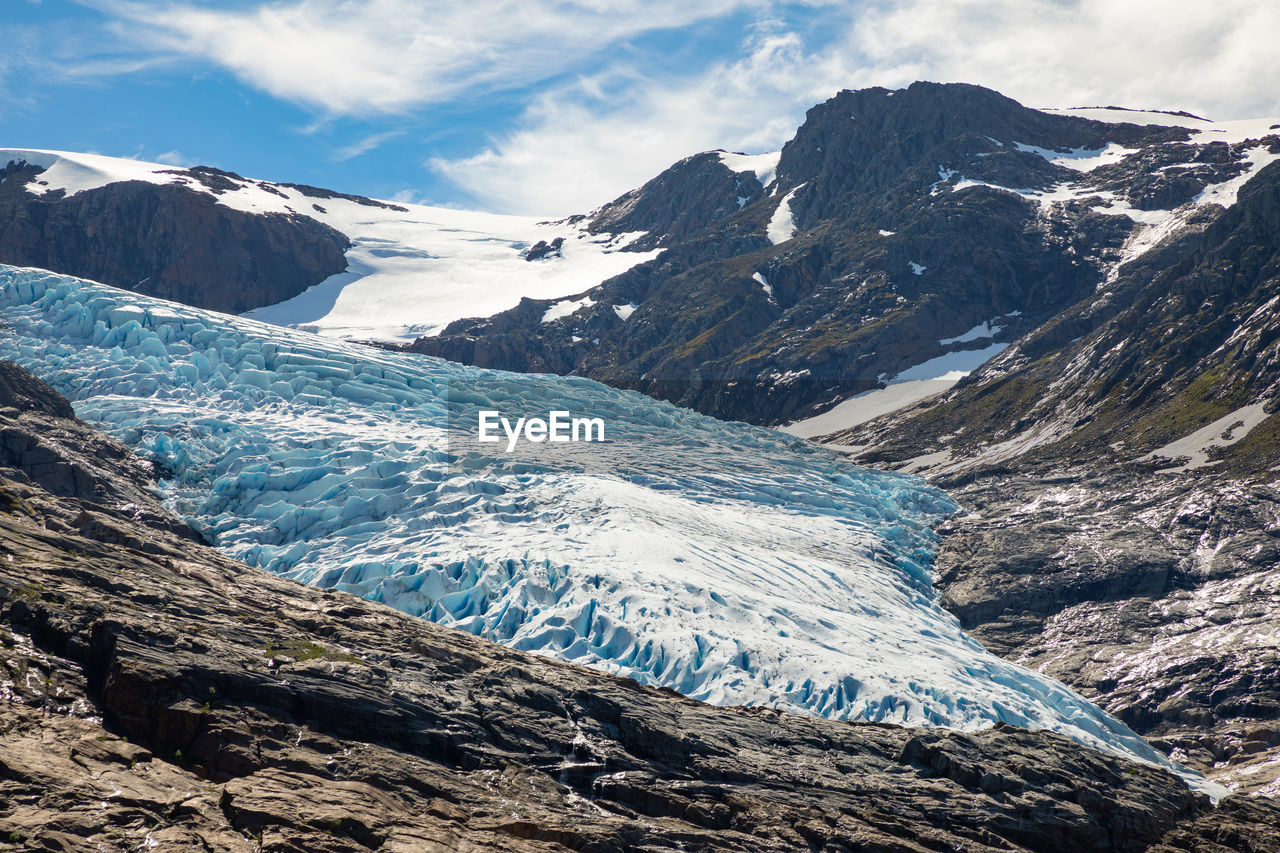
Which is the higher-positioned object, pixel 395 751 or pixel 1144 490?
pixel 1144 490

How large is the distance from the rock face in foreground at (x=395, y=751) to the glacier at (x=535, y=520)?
10595 millimetres

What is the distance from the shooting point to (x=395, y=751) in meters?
24.5

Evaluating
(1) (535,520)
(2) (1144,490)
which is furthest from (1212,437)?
(1) (535,520)

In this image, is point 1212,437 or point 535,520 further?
point 1212,437

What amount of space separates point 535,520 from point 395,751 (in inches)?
1232

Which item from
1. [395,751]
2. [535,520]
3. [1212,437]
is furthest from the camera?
[1212,437]

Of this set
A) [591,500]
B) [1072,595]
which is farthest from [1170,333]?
[591,500]

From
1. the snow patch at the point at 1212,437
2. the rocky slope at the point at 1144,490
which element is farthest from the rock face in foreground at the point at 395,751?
the snow patch at the point at 1212,437

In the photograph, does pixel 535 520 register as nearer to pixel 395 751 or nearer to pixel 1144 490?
pixel 395 751

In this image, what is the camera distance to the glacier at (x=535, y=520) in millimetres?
45094

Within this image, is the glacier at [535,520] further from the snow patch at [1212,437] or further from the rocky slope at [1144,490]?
the snow patch at [1212,437]

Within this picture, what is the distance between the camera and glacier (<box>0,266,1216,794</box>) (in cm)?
4509

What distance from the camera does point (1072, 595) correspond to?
78125 mm

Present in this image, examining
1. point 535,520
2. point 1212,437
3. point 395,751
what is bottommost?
point 395,751
